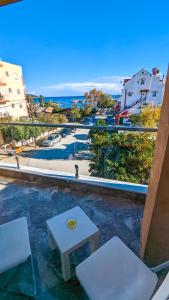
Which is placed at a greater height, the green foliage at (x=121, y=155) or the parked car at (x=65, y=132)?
the parked car at (x=65, y=132)

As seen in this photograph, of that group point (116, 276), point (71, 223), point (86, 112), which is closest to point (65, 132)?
point (71, 223)

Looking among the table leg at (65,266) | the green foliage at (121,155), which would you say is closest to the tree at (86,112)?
the green foliage at (121,155)

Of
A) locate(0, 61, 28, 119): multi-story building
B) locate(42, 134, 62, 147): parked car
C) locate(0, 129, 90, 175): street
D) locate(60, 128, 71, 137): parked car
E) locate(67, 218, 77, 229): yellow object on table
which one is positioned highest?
locate(0, 61, 28, 119): multi-story building

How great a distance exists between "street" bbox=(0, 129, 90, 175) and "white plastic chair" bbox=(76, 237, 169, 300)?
1.62 meters

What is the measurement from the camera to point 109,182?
2.53 metres

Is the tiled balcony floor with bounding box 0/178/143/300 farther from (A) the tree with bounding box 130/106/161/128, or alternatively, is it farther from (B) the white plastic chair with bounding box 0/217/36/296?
(A) the tree with bounding box 130/106/161/128

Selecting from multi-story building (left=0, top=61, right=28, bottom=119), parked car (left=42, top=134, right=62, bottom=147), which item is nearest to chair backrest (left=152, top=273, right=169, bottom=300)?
parked car (left=42, top=134, right=62, bottom=147)

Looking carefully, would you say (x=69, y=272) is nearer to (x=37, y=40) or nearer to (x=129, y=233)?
(x=129, y=233)

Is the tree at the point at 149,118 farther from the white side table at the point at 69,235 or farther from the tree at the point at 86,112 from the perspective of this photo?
the white side table at the point at 69,235

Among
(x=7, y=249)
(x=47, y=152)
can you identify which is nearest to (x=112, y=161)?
(x=47, y=152)

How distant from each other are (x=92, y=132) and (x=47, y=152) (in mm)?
1102

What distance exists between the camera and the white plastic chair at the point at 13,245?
111 cm

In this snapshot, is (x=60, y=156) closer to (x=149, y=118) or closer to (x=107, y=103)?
(x=149, y=118)

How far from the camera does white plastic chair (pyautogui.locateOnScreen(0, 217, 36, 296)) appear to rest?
1.11 metres
